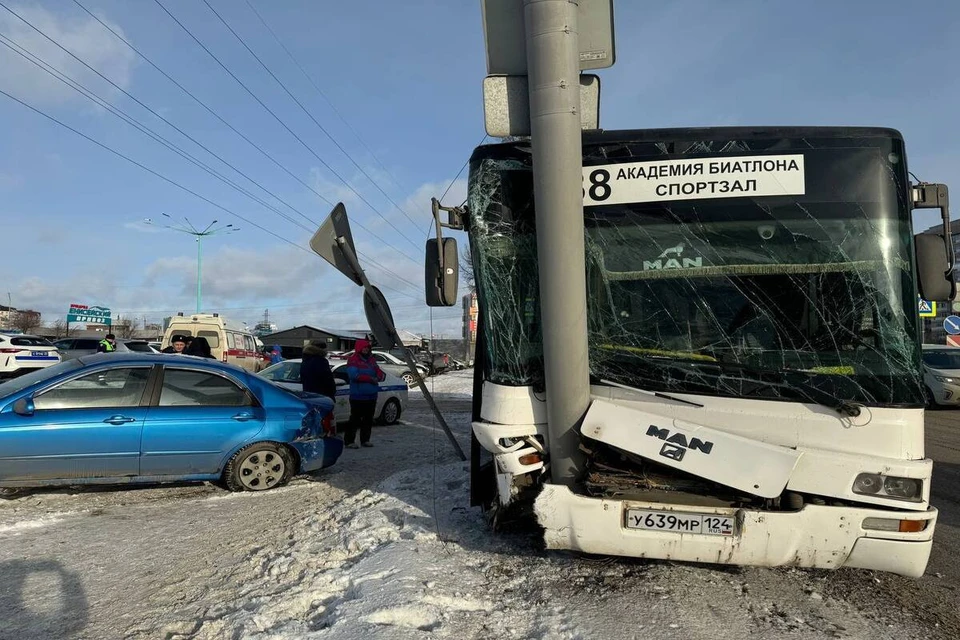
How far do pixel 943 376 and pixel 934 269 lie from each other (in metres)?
15.4

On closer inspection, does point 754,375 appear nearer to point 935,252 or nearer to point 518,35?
point 935,252

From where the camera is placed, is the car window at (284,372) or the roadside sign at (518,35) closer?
the roadside sign at (518,35)

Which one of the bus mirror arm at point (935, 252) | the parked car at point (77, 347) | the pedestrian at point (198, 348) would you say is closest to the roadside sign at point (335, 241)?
the bus mirror arm at point (935, 252)

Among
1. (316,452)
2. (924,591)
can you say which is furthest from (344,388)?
(924,591)

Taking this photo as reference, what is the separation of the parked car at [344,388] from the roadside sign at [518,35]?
279 inches

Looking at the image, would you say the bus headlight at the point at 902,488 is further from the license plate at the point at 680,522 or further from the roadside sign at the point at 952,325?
the roadside sign at the point at 952,325

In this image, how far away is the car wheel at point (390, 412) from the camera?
13266 mm

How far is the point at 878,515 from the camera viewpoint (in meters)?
3.50

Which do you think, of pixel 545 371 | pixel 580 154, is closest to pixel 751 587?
pixel 545 371

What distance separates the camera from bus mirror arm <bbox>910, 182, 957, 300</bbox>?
3.91m

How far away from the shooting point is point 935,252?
3984 mm

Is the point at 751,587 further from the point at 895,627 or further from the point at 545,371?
the point at 545,371

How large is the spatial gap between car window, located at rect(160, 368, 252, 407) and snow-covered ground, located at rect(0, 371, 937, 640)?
114 centimetres

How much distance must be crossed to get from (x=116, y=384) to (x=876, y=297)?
6.65 metres
